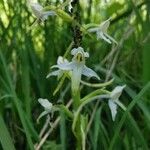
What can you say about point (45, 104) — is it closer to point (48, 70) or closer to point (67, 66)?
point (67, 66)

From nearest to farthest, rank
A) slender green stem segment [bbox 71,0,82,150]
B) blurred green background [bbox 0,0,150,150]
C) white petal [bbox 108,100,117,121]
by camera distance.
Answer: slender green stem segment [bbox 71,0,82,150], white petal [bbox 108,100,117,121], blurred green background [bbox 0,0,150,150]

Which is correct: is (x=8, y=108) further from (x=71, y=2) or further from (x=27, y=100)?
(x=71, y=2)

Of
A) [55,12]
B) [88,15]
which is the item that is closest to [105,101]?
[88,15]

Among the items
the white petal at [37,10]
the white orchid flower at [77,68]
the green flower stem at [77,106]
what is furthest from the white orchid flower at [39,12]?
the green flower stem at [77,106]

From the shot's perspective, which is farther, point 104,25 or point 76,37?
point 104,25

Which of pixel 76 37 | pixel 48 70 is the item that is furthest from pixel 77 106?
pixel 48 70

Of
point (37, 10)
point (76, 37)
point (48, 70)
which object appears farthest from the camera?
point (48, 70)

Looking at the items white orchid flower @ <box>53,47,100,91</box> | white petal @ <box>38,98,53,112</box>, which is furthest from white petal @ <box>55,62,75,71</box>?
white petal @ <box>38,98,53,112</box>

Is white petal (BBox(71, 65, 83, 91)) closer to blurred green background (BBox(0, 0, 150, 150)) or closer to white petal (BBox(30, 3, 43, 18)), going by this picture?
white petal (BBox(30, 3, 43, 18))
